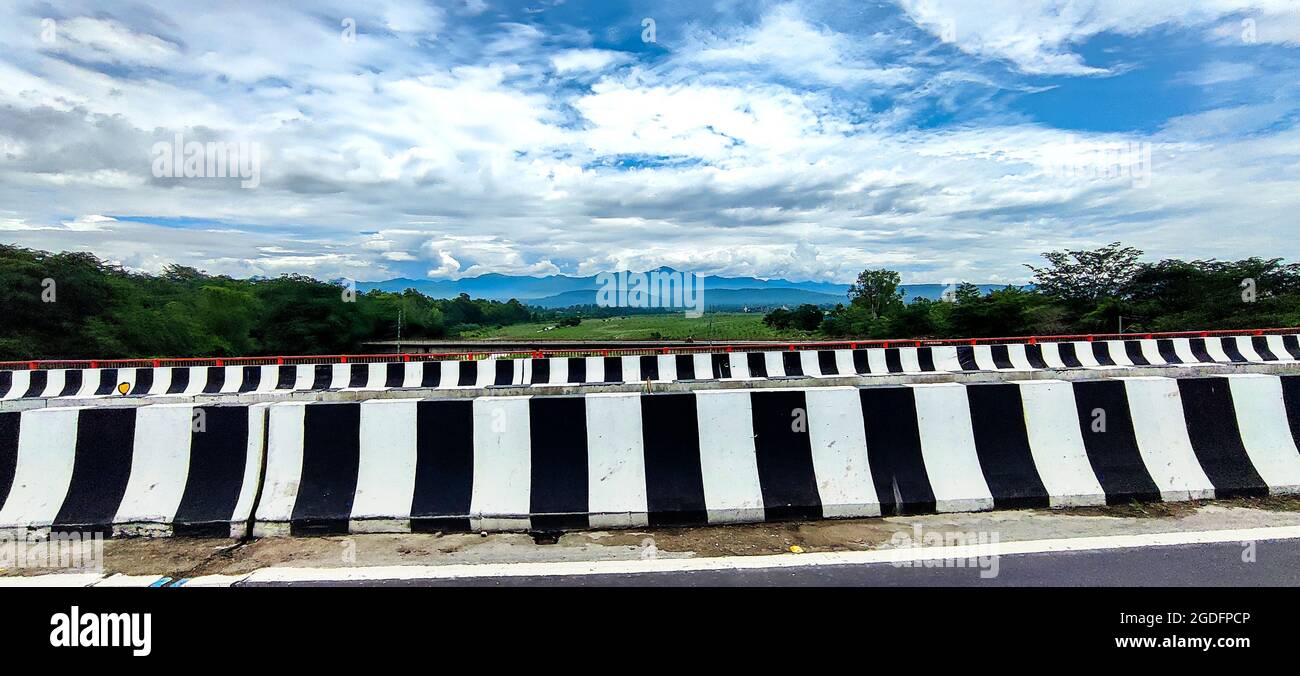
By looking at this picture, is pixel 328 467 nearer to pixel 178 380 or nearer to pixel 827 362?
pixel 827 362

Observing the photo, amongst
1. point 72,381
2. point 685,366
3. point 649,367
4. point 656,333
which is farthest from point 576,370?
point 656,333

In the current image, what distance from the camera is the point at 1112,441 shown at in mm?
4824

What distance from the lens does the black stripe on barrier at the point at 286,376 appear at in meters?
13.7

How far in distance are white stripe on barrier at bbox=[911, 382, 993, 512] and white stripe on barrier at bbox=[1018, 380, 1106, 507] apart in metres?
0.49

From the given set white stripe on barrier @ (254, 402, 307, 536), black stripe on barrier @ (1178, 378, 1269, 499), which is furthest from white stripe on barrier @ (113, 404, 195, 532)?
black stripe on barrier @ (1178, 378, 1269, 499)

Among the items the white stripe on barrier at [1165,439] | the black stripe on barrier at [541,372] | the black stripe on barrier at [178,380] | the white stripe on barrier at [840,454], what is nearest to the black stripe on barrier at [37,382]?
the black stripe on barrier at [178,380]

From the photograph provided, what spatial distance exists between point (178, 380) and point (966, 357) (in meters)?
17.7

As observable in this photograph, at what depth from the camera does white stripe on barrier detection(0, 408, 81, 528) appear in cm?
425

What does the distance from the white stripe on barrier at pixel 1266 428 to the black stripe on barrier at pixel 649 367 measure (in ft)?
31.1

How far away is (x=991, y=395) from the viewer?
4.84m

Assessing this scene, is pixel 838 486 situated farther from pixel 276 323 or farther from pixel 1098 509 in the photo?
pixel 276 323

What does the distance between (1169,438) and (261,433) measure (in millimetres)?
6827
